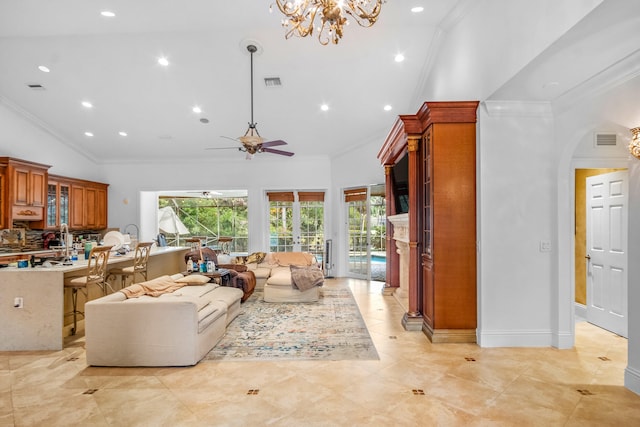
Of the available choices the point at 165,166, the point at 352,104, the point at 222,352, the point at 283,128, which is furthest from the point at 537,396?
the point at 165,166

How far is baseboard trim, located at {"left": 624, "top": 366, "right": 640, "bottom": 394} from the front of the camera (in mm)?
2497

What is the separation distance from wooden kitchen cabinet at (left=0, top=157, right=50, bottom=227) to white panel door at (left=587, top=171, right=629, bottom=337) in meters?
8.77

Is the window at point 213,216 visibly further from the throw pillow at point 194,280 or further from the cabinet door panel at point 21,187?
the throw pillow at point 194,280

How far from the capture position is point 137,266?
193 inches

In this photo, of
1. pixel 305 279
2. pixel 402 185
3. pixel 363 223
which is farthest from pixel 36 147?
pixel 402 185

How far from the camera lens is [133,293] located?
3.33 metres

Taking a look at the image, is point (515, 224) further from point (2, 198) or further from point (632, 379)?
point (2, 198)

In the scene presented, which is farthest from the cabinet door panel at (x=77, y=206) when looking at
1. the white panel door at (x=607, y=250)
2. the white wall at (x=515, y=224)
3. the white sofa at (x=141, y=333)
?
the white panel door at (x=607, y=250)

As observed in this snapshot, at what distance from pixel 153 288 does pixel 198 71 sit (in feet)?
10.7

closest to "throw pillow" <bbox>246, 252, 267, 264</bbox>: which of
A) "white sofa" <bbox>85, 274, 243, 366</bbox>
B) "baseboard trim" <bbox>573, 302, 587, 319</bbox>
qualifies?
"white sofa" <bbox>85, 274, 243, 366</bbox>

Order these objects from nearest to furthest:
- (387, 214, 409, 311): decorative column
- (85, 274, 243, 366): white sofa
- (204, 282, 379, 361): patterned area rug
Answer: (85, 274, 243, 366): white sofa → (204, 282, 379, 361): patterned area rug → (387, 214, 409, 311): decorative column

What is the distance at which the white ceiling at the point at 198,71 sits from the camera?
12.8 ft

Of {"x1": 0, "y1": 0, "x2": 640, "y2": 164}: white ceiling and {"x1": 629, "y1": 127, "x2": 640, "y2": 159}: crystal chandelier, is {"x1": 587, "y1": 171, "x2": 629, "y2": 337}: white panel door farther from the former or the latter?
{"x1": 0, "y1": 0, "x2": 640, "y2": 164}: white ceiling

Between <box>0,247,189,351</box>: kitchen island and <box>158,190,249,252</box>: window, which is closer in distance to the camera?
<box>0,247,189,351</box>: kitchen island
